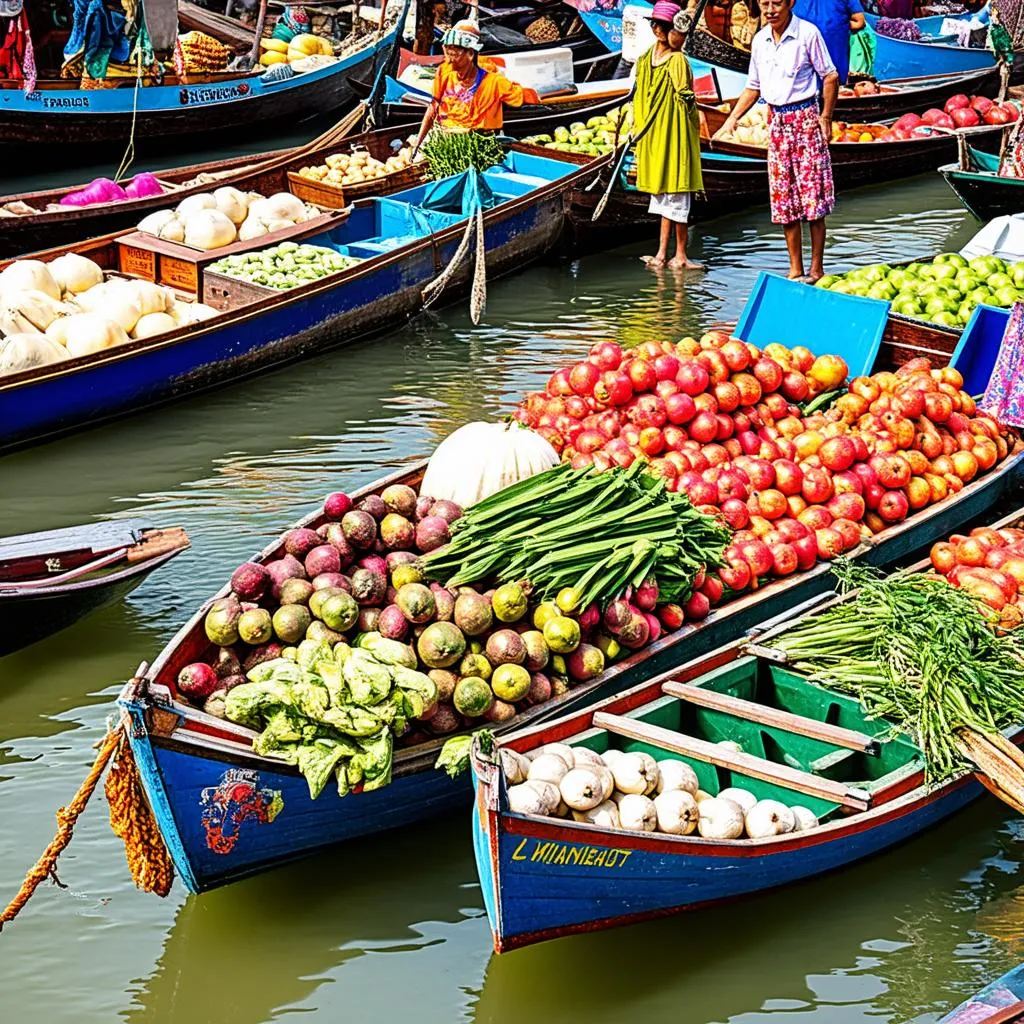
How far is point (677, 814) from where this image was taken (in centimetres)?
388

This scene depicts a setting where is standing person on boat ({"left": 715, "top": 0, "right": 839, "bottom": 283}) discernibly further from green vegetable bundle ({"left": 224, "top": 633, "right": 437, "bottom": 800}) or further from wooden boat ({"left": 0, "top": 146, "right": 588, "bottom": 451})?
green vegetable bundle ({"left": 224, "top": 633, "right": 437, "bottom": 800})

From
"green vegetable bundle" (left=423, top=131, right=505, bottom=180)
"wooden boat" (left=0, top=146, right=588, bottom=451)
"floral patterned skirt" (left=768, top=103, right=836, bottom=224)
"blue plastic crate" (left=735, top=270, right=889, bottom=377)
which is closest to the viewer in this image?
"blue plastic crate" (left=735, top=270, right=889, bottom=377)

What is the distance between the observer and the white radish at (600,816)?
3881 millimetres

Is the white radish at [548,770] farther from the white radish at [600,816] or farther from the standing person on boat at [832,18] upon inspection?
the standing person on boat at [832,18]

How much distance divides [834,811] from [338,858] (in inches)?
61.0

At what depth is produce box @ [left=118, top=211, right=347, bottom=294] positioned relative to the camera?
8.58m

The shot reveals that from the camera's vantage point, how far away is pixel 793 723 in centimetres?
439

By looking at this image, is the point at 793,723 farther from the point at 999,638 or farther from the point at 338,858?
the point at 338,858

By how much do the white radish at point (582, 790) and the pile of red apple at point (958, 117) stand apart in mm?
10679

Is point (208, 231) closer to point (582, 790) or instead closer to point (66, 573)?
point (66, 573)

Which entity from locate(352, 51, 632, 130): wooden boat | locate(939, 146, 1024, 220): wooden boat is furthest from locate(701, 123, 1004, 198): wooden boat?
locate(939, 146, 1024, 220): wooden boat

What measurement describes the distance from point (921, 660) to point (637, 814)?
1.18m

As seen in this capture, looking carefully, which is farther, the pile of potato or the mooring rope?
the pile of potato

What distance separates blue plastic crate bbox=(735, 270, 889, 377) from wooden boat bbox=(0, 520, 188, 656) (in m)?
3.28
